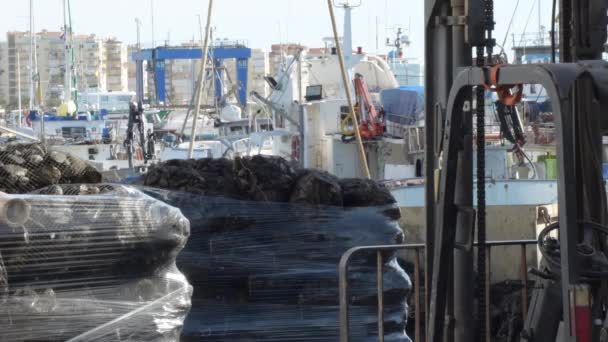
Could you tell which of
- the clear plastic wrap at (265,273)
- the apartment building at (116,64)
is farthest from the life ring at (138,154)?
the apartment building at (116,64)

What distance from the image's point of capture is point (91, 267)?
204 inches

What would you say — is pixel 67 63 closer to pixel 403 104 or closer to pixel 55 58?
pixel 403 104

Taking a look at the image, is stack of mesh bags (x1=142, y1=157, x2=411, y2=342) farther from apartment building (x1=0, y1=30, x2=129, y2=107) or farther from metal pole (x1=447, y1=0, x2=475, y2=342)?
apartment building (x1=0, y1=30, x2=129, y2=107)

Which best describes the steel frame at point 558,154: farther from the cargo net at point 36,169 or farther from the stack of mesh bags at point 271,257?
the cargo net at point 36,169

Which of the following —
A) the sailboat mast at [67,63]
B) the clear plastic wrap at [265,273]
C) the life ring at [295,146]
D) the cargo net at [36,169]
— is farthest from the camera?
the sailboat mast at [67,63]

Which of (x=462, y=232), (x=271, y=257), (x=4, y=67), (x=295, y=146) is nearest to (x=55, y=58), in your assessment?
(x=4, y=67)

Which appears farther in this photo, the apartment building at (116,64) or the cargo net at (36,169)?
the apartment building at (116,64)

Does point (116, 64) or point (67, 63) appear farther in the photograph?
point (116, 64)

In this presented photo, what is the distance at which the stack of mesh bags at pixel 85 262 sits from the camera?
493cm

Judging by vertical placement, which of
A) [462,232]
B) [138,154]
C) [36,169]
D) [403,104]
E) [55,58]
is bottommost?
[138,154]

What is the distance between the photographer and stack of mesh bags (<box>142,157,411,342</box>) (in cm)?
618

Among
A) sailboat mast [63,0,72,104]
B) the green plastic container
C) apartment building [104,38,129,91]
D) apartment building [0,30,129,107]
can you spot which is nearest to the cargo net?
the green plastic container

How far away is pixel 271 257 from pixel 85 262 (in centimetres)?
138

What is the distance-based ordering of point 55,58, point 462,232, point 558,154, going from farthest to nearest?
point 55,58 < point 462,232 < point 558,154
